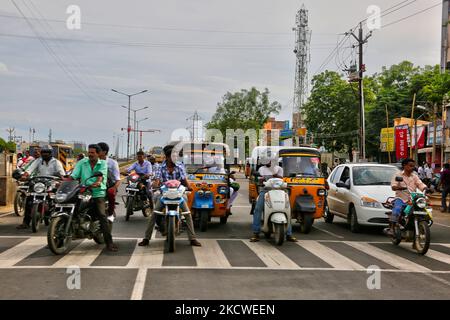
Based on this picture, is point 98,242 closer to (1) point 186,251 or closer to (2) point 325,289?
(1) point 186,251

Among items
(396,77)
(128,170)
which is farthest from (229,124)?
(128,170)

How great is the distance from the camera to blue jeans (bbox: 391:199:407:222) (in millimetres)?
11170

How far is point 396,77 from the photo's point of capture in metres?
71.0

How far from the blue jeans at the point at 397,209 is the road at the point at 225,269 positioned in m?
0.60

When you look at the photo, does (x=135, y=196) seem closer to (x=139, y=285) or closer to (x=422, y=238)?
(x=422, y=238)

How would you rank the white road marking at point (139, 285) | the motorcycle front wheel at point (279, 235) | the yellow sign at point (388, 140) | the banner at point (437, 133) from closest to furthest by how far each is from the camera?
the white road marking at point (139, 285) → the motorcycle front wheel at point (279, 235) → the banner at point (437, 133) → the yellow sign at point (388, 140)

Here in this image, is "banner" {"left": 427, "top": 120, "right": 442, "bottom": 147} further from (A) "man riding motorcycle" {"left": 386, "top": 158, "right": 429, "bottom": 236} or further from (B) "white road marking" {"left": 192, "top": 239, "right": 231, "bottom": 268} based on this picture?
(B) "white road marking" {"left": 192, "top": 239, "right": 231, "bottom": 268}

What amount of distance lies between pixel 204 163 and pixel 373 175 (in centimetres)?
449

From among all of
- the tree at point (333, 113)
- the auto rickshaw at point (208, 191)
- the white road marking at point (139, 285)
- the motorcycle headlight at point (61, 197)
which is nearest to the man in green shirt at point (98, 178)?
the motorcycle headlight at point (61, 197)

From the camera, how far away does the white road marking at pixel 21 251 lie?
342 inches

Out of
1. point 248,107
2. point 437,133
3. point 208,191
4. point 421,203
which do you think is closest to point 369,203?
point 421,203

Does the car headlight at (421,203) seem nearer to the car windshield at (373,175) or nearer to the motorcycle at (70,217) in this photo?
the car windshield at (373,175)

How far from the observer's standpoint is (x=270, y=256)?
9695 mm
